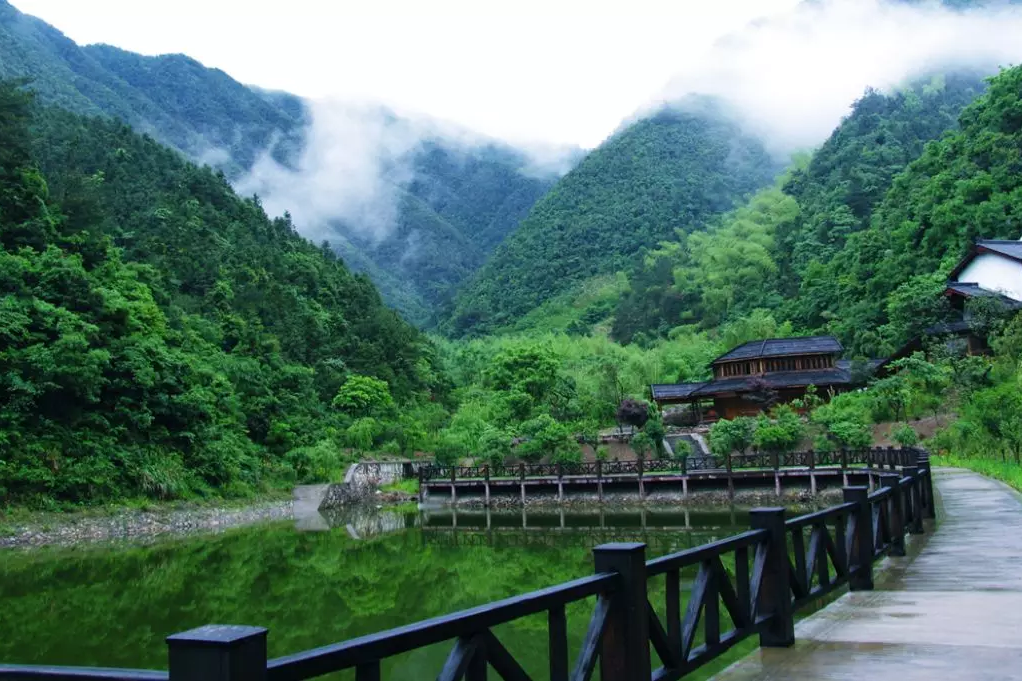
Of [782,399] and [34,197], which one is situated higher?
[34,197]

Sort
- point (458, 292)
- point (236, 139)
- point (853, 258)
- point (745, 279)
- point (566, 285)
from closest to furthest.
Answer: point (853, 258) → point (745, 279) → point (566, 285) → point (458, 292) → point (236, 139)

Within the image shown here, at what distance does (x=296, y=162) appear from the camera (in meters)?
173

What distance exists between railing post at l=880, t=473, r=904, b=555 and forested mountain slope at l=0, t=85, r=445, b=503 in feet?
76.4

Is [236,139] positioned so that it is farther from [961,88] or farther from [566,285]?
[961,88]

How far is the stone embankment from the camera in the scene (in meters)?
23.1

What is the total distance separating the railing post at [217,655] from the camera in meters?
2.26

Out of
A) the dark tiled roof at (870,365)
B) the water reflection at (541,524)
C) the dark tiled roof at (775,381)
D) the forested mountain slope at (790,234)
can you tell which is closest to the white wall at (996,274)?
the dark tiled roof at (870,365)

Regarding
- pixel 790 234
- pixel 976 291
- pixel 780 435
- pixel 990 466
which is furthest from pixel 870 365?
pixel 790 234

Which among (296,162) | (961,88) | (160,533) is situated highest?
(296,162)

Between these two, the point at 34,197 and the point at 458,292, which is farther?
the point at 458,292

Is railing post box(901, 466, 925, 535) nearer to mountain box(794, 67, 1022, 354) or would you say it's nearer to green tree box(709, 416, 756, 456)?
green tree box(709, 416, 756, 456)

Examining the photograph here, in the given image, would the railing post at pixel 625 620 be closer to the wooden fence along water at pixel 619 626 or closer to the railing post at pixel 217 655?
the wooden fence along water at pixel 619 626

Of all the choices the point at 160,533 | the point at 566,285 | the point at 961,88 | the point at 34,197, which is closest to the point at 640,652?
the point at 160,533

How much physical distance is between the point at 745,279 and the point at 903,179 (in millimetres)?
20610
